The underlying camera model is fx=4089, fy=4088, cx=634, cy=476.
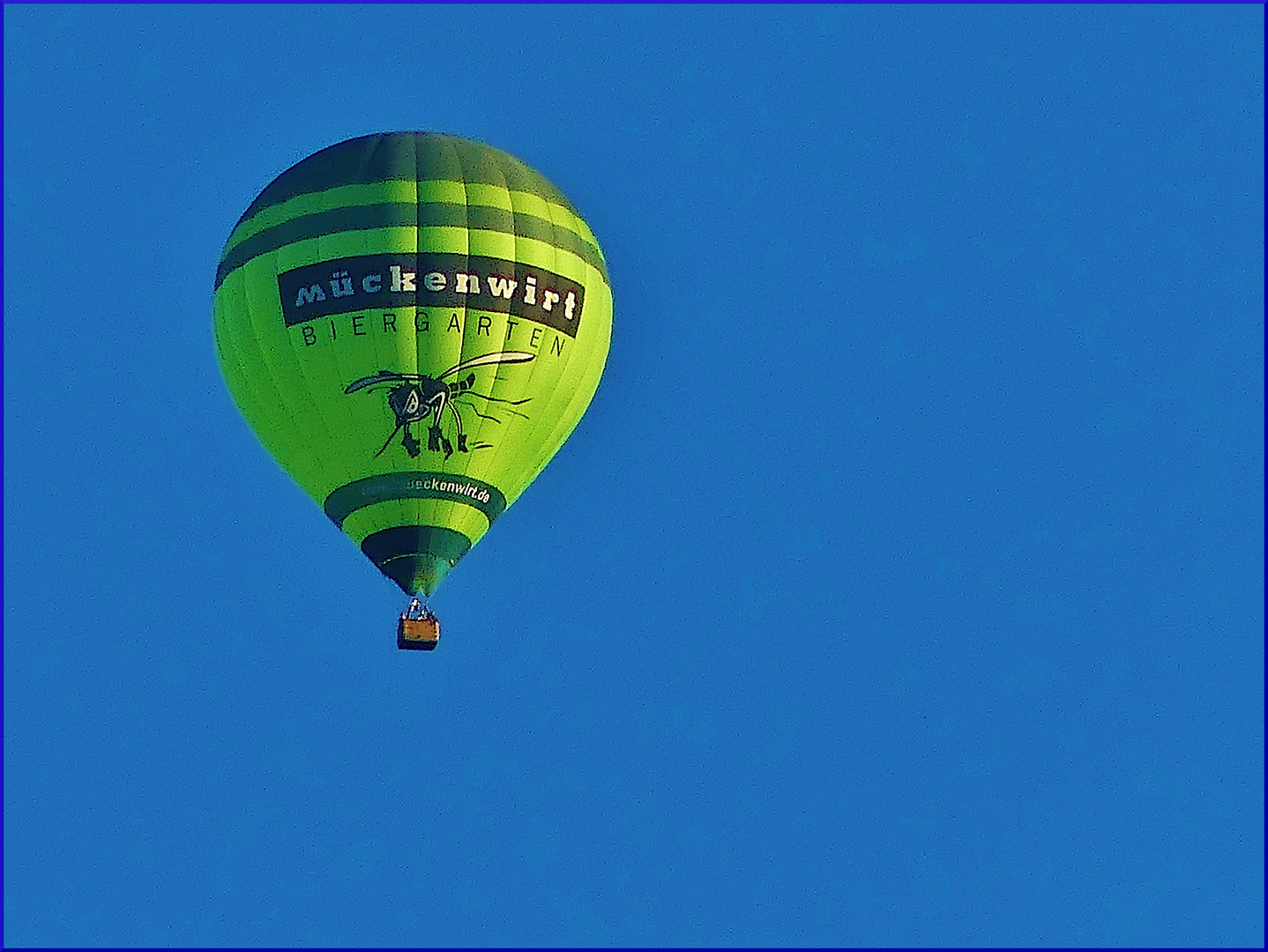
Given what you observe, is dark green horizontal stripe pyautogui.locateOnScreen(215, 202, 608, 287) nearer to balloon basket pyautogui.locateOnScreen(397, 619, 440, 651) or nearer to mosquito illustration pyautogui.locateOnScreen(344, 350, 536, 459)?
mosquito illustration pyautogui.locateOnScreen(344, 350, 536, 459)

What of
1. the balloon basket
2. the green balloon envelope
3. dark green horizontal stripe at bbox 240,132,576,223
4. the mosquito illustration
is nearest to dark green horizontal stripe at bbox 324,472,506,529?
the green balloon envelope

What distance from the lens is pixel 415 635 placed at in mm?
48844

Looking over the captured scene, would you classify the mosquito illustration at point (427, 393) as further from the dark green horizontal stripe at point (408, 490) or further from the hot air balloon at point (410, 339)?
the dark green horizontal stripe at point (408, 490)

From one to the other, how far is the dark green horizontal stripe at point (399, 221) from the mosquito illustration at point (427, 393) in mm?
1583

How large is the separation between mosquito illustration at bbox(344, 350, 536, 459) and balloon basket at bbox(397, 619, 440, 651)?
210cm

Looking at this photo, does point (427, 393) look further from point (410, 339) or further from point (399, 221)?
point (399, 221)

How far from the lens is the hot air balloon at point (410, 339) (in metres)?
48.2

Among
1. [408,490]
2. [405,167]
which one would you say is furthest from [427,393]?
[405,167]

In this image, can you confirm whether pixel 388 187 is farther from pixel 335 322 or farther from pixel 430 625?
pixel 430 625

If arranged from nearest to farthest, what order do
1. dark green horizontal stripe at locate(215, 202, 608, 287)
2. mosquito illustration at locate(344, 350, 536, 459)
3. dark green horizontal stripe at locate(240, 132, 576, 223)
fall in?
mosquito illustration at locate(344, 350, 536, 459) < dark green horizontal stripe at locate(215, 202, 608, 287) < dark green horizontal stripe at locate(240, 132, 576, 223)

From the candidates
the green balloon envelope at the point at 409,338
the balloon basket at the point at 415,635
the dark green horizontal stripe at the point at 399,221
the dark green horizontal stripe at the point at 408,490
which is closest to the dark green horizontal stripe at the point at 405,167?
the green balloon envelope at the point at 409,338

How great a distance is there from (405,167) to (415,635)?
18.4 ft

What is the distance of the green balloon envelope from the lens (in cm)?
4819

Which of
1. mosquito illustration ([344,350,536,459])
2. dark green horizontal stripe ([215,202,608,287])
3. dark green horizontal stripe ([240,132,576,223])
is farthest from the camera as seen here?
dark green horizontal stripe ([240,132,576,223])
